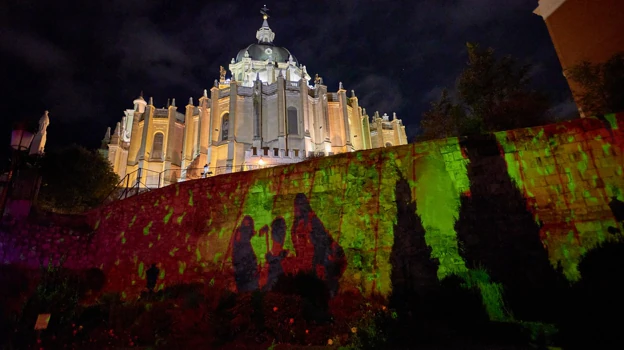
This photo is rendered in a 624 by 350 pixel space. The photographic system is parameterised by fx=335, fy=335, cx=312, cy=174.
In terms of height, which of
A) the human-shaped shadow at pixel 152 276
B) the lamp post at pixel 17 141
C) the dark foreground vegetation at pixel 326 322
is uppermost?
the lamp post at pixel 17 141

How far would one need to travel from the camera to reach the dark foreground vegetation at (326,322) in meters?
6.14

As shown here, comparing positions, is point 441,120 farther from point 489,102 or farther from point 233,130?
point 233,130

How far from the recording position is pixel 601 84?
12977mm

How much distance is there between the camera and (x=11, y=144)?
662 centimetres

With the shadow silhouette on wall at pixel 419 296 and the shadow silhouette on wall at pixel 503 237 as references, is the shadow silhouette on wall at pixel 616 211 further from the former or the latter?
the shadow silhouette on wall at pixel 419 296

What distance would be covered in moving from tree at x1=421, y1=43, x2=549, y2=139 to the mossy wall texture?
534cm

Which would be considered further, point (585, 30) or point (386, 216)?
point (585, 30)

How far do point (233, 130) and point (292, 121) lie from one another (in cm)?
626

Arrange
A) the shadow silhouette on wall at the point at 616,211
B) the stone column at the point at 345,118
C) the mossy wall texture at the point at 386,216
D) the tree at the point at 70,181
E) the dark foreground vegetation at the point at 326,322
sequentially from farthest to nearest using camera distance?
the stone column at the point at 345,118
the tree at the point at 70,181
the mossy wall texture at the point at 386,216
the shadow silhouette on wall at the point at 616,211
the dark foreground vegetation at the point at 326,322

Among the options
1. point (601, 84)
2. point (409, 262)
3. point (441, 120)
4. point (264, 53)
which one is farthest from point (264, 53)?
point (409, 262)

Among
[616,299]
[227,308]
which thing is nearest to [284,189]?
[227,308]

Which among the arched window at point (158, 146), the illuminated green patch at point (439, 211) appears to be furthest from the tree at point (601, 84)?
the arched window at point (158, 146)

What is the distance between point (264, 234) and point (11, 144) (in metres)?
6.73

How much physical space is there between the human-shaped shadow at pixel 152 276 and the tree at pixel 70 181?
920cm
